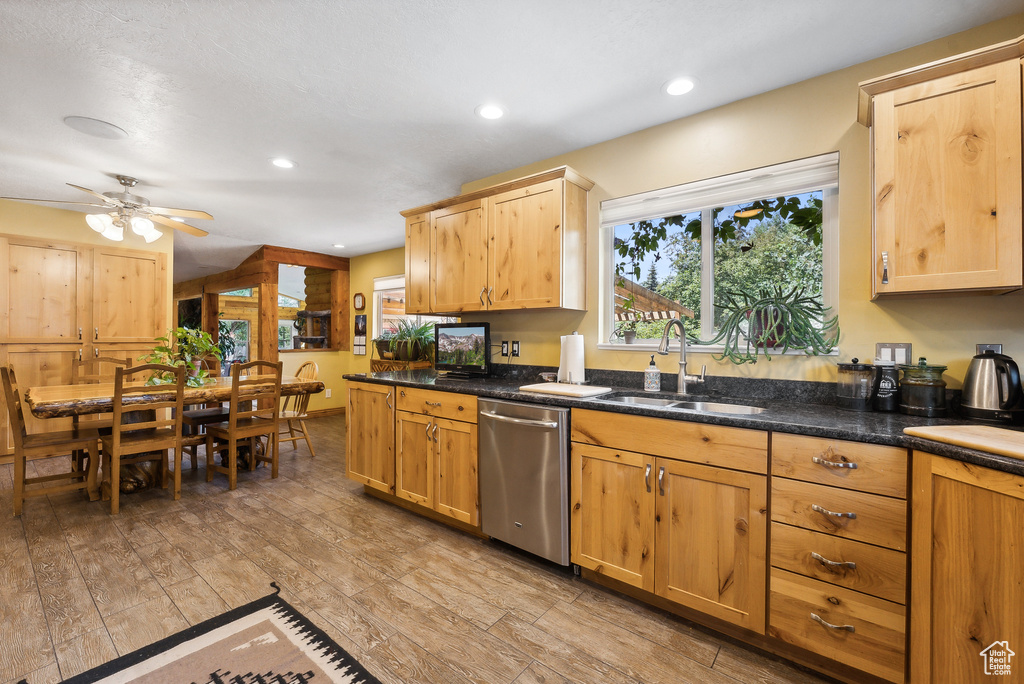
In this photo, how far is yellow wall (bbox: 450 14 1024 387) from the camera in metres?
1.80

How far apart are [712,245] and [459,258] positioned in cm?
168

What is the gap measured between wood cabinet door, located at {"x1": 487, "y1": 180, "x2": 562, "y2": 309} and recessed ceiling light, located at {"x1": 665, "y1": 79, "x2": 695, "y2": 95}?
74 centimetres

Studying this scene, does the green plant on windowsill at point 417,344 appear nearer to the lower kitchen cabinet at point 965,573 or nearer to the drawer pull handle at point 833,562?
the drawer pull handle at point 833,562

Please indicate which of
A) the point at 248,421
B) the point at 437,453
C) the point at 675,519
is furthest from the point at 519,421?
the point at 248,421

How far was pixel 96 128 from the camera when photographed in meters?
2.67

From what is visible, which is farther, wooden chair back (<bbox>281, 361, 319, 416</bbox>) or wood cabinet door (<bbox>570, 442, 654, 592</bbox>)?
wooden chair back (<bbox>281, 361, 319, 416</bbox>)

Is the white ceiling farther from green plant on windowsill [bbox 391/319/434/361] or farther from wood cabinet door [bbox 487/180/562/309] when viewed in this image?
green plant on windowsill [bbox 391/319/434/361]

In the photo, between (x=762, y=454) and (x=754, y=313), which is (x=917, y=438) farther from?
(x=754, y=313)

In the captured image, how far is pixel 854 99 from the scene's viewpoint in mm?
2039

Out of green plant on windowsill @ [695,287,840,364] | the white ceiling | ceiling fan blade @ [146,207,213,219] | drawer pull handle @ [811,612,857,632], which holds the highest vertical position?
the white ceiling

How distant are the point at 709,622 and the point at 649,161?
7.98 feet

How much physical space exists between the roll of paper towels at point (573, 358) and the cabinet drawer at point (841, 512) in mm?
1266

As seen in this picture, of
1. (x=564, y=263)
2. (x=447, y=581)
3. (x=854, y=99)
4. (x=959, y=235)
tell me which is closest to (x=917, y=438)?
(x=959, y=235)
